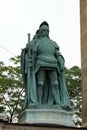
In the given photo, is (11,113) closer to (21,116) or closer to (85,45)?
(85,45)

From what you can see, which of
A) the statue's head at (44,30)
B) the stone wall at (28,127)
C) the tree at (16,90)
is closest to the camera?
the stone wall at (28,127)

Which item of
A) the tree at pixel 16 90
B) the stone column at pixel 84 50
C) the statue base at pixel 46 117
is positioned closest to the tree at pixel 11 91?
the tree at pixel 16 90

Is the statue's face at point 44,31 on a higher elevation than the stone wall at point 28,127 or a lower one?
higher

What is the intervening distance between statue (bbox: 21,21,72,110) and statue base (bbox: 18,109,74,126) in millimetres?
187

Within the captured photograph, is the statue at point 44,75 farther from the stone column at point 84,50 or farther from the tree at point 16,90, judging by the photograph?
the tree at point 16,90

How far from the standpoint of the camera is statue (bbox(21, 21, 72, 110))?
11602 millimetres

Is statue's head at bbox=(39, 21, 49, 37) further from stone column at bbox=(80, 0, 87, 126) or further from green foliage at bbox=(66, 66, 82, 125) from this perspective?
green foliage at bbox=(66, 66, 82, 125)

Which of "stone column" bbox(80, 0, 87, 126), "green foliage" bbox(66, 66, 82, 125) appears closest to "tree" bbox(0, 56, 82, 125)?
"green foliage" bbox(66, 66, 82, 125)

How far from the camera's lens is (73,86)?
26266 millimetres

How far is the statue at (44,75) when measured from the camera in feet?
38.1

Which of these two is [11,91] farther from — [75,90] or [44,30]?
[44,30]

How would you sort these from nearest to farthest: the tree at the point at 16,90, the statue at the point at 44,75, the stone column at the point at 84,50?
1. the statue at the point at 44,75
2. the stone column at the point at 84,50
3. the tree at the point at 16,90

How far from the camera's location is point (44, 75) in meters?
11.8

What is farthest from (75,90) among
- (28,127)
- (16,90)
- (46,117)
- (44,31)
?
(28,127)
